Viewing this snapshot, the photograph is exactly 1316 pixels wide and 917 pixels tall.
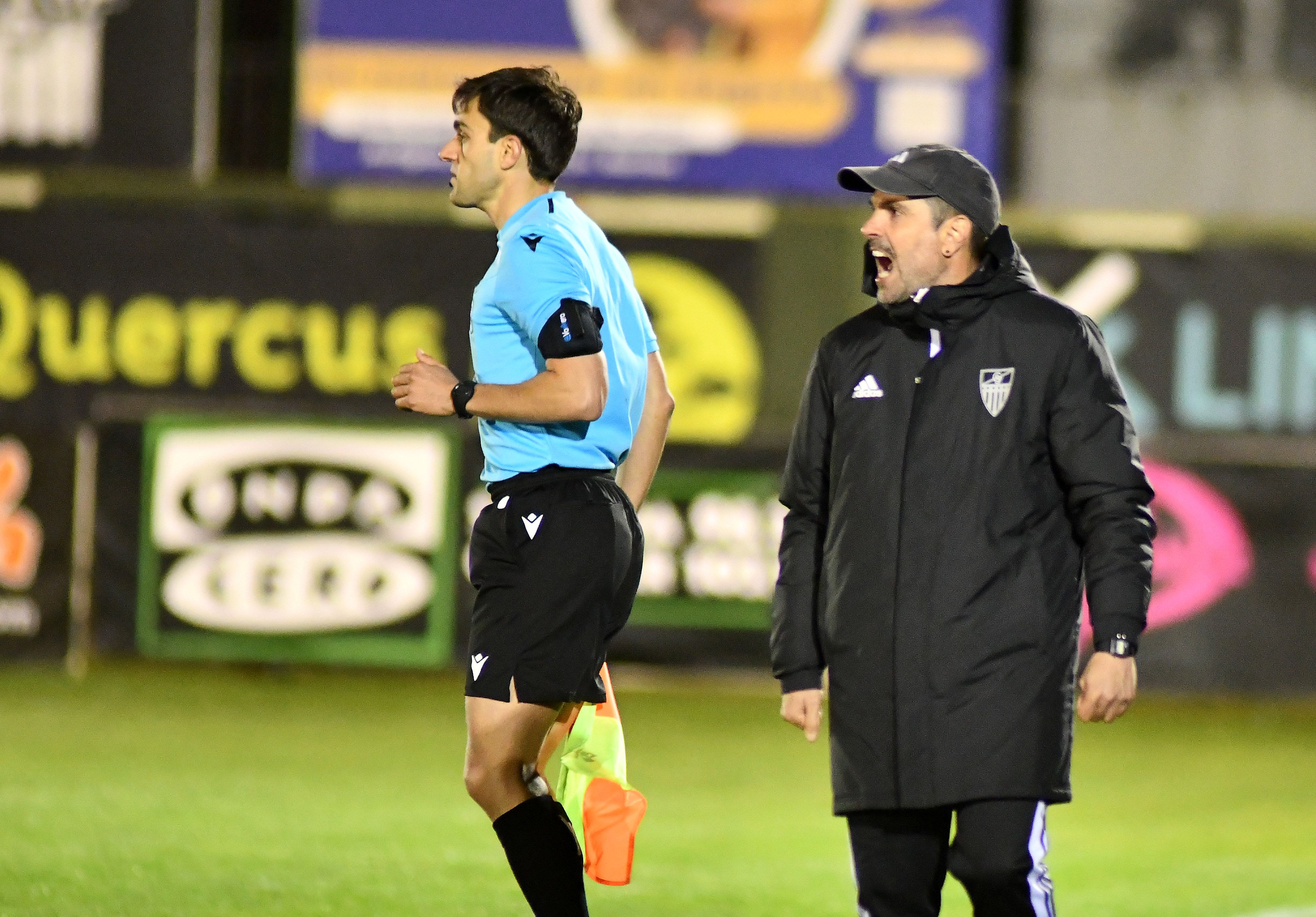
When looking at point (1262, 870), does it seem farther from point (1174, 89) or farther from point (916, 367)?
point (1174, 89)

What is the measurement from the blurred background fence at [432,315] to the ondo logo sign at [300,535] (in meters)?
0.02

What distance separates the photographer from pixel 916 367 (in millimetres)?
4234

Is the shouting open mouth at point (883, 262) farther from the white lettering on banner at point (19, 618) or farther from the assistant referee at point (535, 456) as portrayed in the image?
the white lettering on banner at point (19, 618)

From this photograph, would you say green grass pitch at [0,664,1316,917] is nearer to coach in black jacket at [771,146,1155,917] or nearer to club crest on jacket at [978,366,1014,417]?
coach in black jacket at [771,146,1155,917]

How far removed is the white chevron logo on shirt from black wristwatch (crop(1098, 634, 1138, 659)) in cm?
70

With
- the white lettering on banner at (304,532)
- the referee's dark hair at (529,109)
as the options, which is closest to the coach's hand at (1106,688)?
the referee's dark hair at (529,109)

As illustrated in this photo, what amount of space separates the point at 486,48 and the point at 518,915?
937 cm

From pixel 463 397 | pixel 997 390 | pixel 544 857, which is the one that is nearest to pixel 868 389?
pixel 997 390

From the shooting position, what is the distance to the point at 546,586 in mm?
4480

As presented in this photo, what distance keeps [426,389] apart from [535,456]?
0.30 metres

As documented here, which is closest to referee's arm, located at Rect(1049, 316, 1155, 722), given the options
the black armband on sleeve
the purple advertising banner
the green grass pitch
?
the black armband on sleeve

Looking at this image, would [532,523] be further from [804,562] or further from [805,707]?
[805,707]

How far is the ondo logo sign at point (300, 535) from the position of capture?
12.9 m

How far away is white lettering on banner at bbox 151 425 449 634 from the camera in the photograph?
1295cm
